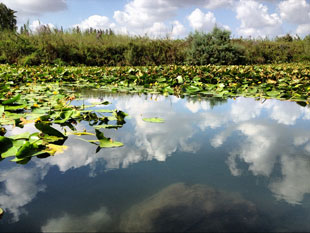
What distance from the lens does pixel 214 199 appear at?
3.38 ft

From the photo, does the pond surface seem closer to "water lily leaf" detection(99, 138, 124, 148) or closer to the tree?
"water lily leaf" detection(99, 138, 124, 148)

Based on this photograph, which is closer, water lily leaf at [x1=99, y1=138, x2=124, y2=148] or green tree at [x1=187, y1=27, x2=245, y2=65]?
water lily leaf at [x1=99, y1=138, x2=124, y2=148]

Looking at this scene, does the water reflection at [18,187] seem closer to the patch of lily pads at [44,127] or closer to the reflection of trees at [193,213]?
the patch of lily pads at [44,127]

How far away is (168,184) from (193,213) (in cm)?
23

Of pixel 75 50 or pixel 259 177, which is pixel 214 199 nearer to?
pixel 259 177

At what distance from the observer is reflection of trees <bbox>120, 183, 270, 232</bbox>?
0.87 m

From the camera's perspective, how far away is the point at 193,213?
3.06 ft

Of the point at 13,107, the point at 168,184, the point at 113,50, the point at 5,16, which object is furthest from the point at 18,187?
the point at 5,16

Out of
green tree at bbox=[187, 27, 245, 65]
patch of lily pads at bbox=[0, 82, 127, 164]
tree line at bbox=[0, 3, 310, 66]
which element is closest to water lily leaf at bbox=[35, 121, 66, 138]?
patch of lily pads at bbox=[0, 82, 127, 164]

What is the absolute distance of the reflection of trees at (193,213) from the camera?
87 centimetres

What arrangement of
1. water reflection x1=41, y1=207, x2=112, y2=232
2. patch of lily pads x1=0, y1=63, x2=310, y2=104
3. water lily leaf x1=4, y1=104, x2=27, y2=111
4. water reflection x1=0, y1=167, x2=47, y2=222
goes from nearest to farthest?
water reflection x1=41, y1=207, x2=112, y2=232, water reflection x1=0, y1=167, x2=47, y2=222, water lily leaf x1=4, y1=104, x2=27, y2=111, patch of lily pads x1=0, y1=63, x2=310, y2=104

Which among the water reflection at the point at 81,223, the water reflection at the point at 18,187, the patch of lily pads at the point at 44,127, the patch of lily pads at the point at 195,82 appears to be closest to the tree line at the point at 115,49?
the patch of lily pads at the point at 195,82

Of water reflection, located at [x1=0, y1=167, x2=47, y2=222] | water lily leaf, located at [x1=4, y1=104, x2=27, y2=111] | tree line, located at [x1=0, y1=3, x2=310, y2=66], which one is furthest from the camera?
tree line, located at [x1=0, y1=3, x2=310, y2=66]

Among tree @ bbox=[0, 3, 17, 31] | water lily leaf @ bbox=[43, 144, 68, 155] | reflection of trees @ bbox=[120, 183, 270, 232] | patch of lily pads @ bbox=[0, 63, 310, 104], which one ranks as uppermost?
tree @ bbox=[0, 3, 17, 31]
